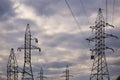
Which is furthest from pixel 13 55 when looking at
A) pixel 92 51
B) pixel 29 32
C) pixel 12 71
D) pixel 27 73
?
pixel 92 51

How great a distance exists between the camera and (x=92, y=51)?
84125 mm

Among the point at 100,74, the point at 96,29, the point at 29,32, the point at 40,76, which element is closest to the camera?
the point at 100,74

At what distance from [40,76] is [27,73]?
77.6 m

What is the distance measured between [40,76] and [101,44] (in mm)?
84394

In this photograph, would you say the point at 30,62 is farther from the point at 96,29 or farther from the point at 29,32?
the point at 96,29

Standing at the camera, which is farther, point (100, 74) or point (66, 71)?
point (66, 71)

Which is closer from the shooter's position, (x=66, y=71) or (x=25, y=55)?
(x=25, y=55)

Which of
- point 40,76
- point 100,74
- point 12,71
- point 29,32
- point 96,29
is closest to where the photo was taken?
point 100,74

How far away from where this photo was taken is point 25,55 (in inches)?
3541

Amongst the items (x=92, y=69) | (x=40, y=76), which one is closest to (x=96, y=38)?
(x=92, y=69)

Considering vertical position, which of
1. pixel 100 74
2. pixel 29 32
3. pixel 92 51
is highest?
pixel 29 32

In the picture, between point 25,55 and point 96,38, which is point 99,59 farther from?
point 25,55

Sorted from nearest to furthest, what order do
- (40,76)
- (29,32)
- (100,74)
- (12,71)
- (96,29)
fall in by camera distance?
(100,74) → (96,29) → (29,32) → (12,71) → (40,76)

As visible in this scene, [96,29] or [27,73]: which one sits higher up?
[96,29]
